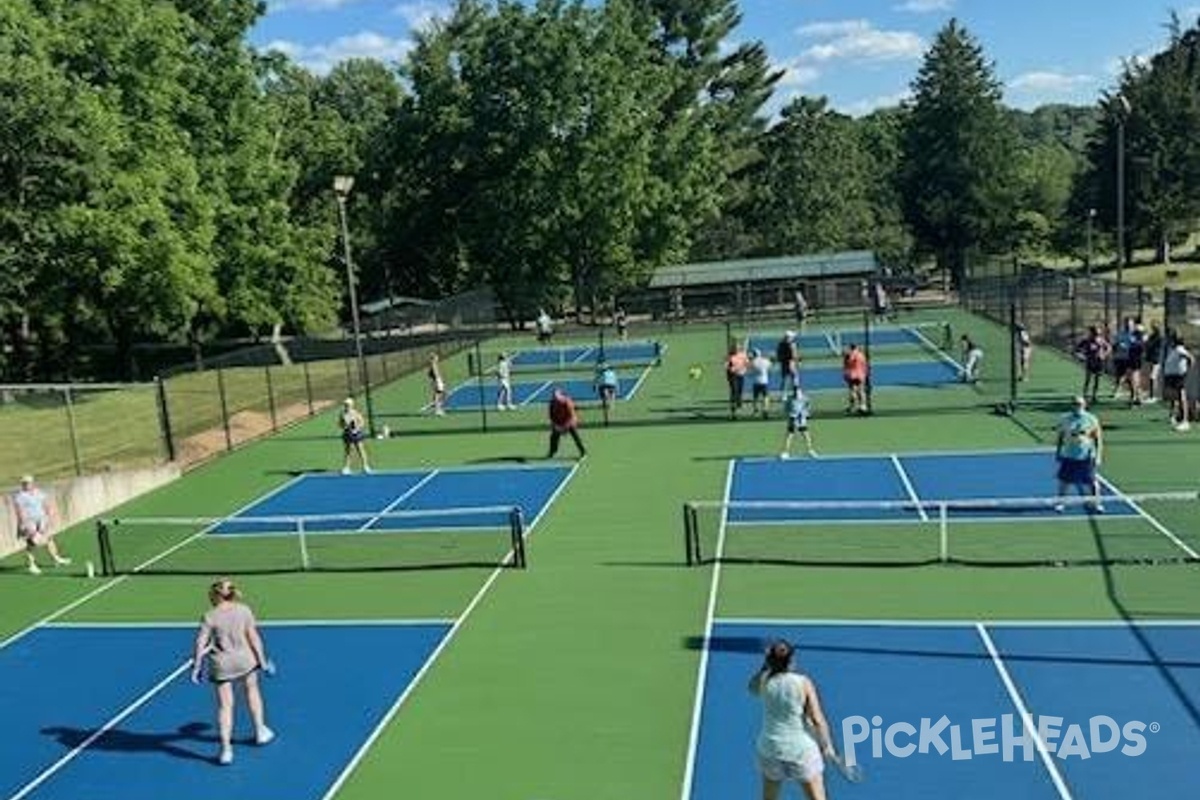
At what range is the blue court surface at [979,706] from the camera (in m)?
10.2

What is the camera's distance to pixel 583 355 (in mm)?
43750

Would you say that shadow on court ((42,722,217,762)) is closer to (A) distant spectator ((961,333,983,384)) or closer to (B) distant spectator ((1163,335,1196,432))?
(B) distant spectator ((1163,335,1196,432))

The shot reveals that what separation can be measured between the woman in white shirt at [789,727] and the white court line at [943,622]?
234 inches

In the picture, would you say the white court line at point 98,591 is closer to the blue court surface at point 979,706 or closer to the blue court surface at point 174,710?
the blue court surface at point 174,710

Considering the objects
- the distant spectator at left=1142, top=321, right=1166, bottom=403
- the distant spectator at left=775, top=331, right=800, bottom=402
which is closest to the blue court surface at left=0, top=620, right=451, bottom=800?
the distant spectator at left=775, top=331, right=800, bottom=402

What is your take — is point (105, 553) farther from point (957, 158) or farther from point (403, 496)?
→ point (957, 158)

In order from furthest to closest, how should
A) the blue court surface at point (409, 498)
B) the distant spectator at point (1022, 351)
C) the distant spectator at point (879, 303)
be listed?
the distant spectator at point (879, 303)
the distant spectator at point (1022, 351)
the blue court surface at point (409, 498)

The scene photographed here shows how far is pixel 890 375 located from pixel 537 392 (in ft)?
32.0

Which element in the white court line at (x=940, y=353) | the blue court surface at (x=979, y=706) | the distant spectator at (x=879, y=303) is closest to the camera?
the blue court surface at (x=979, y=706)

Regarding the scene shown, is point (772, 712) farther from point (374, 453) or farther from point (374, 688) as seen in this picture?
point (374, 453)

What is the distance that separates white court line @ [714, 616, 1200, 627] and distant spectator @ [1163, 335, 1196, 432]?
450 inches

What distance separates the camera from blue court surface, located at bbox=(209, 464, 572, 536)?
807 inches

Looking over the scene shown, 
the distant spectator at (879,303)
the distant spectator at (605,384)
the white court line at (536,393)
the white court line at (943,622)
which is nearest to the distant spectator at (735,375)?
the distant spectator at (605,384)

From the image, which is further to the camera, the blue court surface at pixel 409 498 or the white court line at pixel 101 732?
the blue court surface at pixel 409 498
